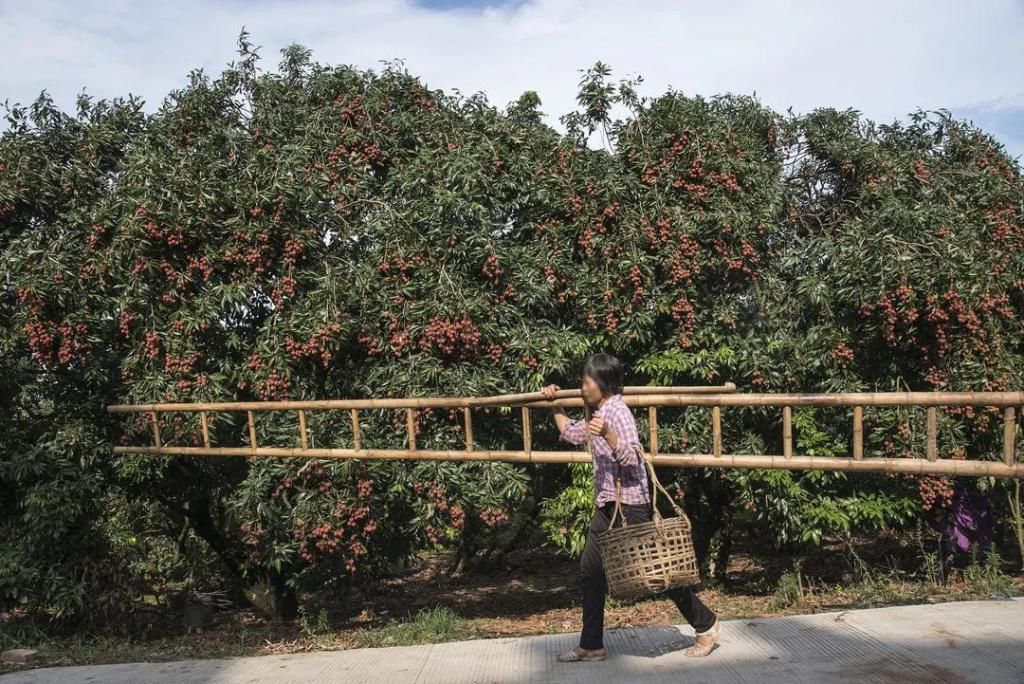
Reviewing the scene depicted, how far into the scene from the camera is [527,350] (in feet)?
20.1

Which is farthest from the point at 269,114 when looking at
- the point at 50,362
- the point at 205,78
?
the point at 50,362

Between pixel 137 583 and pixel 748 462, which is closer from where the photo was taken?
pixel 748 462

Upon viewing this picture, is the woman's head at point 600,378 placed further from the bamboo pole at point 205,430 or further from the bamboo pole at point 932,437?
the bamboo pole at point 205,430

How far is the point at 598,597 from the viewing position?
402 cm

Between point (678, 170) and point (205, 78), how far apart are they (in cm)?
414

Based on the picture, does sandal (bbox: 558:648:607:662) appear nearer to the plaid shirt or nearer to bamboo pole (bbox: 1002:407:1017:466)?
the plaid shirt

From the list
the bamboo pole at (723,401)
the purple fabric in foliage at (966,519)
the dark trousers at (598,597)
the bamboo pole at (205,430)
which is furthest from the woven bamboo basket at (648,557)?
the purple fabric in foliage at (966,519)

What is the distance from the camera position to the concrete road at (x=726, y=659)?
369 centimetres

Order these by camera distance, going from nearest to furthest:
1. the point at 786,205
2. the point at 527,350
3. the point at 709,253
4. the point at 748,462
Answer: the point at 748,462 → the point at 527,350 → the point at 709,253 → the point at 786,205

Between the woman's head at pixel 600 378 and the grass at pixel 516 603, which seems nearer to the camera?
the woman's head at pixel 600 378

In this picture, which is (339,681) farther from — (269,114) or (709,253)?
(269,114)

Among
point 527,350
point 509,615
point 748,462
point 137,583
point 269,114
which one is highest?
point 269,114

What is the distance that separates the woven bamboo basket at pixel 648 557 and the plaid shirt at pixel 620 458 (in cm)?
7

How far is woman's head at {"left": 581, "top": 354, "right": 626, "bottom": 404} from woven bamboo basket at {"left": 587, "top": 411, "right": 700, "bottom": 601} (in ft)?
1.07
